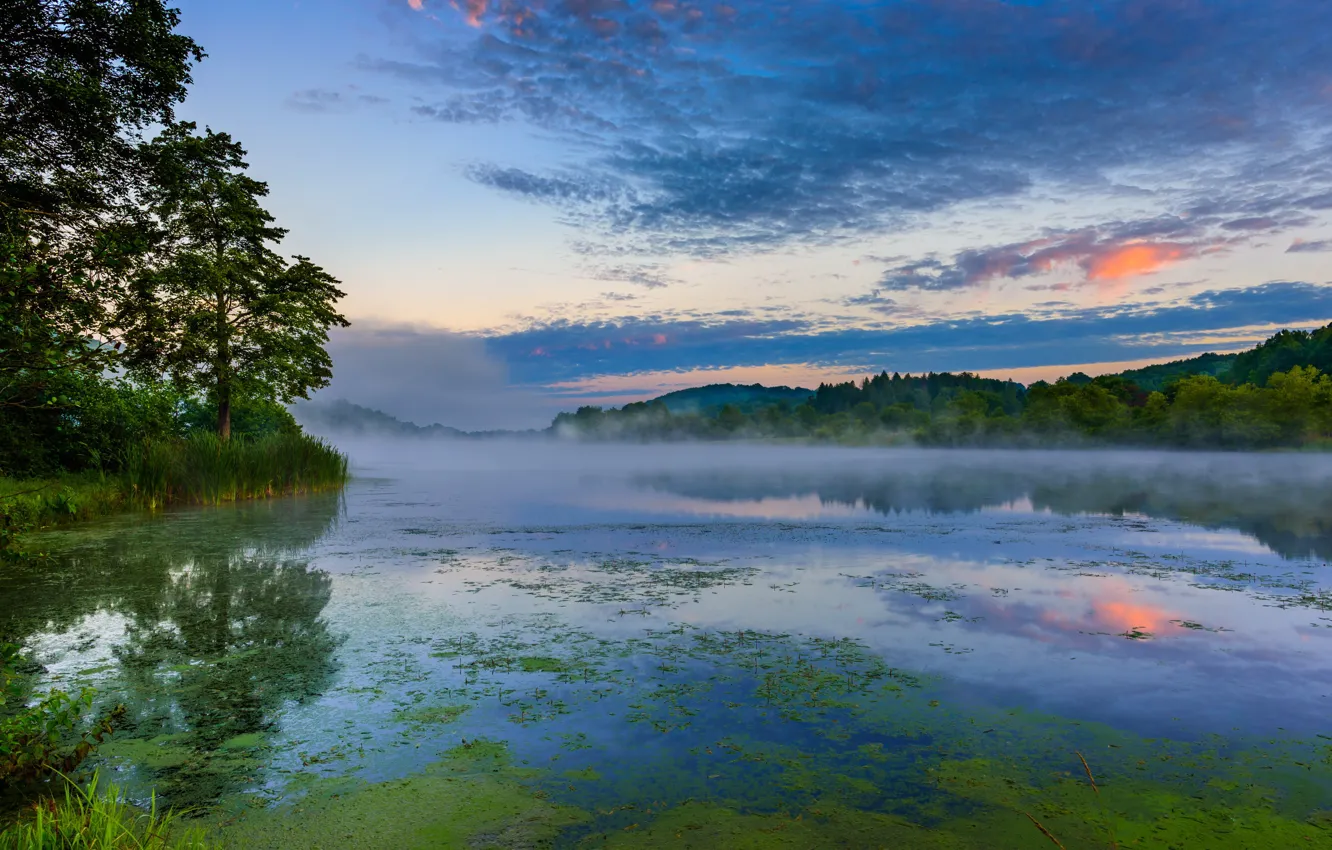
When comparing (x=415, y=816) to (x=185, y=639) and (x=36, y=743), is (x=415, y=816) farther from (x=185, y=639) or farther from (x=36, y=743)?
(x=185, y=639)

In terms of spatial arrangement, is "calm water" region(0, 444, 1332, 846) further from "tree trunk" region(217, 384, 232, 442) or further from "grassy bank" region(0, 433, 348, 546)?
"tree trunk" region(217, 384, 232, 442)

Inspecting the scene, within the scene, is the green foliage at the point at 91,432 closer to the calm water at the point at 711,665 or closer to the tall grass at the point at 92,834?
the calm water at the point at 711,665

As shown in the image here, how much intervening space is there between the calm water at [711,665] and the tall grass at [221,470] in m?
4.91

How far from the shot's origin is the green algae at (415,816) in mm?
4066

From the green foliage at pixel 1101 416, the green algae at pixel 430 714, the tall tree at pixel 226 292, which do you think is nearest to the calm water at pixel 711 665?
the green algae at pixel 430 714

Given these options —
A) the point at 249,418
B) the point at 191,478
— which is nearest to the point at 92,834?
the point at 191,478

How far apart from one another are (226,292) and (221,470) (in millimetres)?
8554

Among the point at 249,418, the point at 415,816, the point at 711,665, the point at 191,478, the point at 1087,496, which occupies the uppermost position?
the point at 249,418

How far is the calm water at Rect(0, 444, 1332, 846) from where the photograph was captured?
484cm

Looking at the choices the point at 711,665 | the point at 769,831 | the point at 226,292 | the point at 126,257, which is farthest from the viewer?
the point at 226,292

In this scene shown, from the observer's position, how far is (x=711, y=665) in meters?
7.17

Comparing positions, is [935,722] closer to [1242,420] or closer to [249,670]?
[249,670]

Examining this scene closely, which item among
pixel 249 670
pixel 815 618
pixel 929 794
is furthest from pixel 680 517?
pixel 929 794

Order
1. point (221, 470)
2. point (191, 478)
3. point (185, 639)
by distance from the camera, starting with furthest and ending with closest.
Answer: point (221, 470) → point (191, 478) → point (185, 639)
